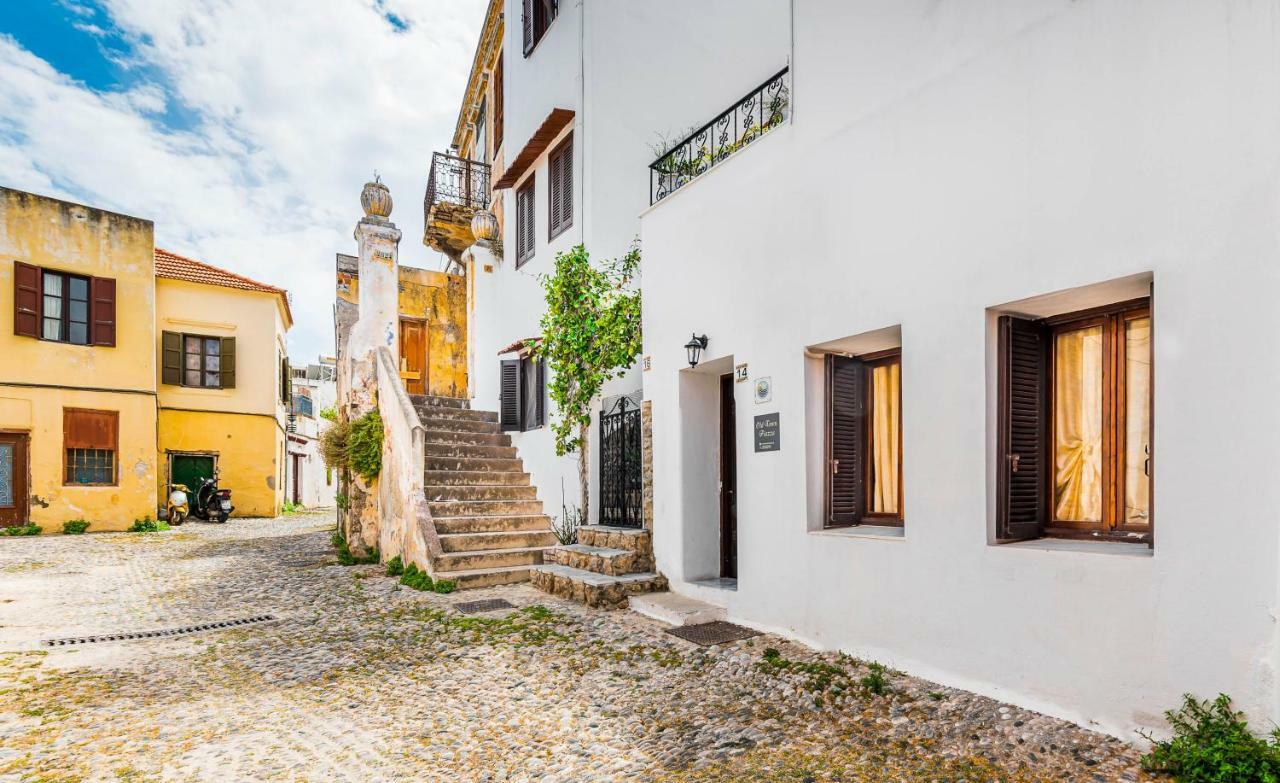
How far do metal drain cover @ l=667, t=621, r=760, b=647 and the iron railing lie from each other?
1103 centimetres

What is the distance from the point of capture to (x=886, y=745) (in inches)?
136

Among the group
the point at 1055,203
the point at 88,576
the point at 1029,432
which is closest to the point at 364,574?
the point at 88,576

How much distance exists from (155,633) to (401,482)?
3.40 m

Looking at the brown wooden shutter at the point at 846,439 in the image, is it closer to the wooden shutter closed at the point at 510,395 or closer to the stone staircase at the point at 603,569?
the stone staircase at the point at 603,569

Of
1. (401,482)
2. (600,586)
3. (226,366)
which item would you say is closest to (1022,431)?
(600,586)

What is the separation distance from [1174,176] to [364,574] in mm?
9184

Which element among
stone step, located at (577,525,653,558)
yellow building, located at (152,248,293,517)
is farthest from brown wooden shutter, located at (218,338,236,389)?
stone step, located at (577,525,653,558)

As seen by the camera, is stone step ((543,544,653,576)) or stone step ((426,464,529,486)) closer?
stone step ((543,544,653,576))

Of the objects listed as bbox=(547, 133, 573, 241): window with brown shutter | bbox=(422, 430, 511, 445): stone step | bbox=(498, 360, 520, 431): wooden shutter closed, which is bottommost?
bbox=(422, 430, 511, 445): stone step

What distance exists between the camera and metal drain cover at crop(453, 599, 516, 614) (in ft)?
22.4

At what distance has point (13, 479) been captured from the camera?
A: 14.1 meters

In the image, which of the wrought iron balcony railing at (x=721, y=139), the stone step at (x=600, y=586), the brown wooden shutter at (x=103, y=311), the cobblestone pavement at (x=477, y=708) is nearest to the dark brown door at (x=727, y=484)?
the stone step at (x=600, y=586)

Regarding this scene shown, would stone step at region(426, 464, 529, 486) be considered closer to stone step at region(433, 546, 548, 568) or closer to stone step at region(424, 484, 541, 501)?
stone step at region(424, 484, 541, 501)

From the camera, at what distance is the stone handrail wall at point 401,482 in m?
8.38
